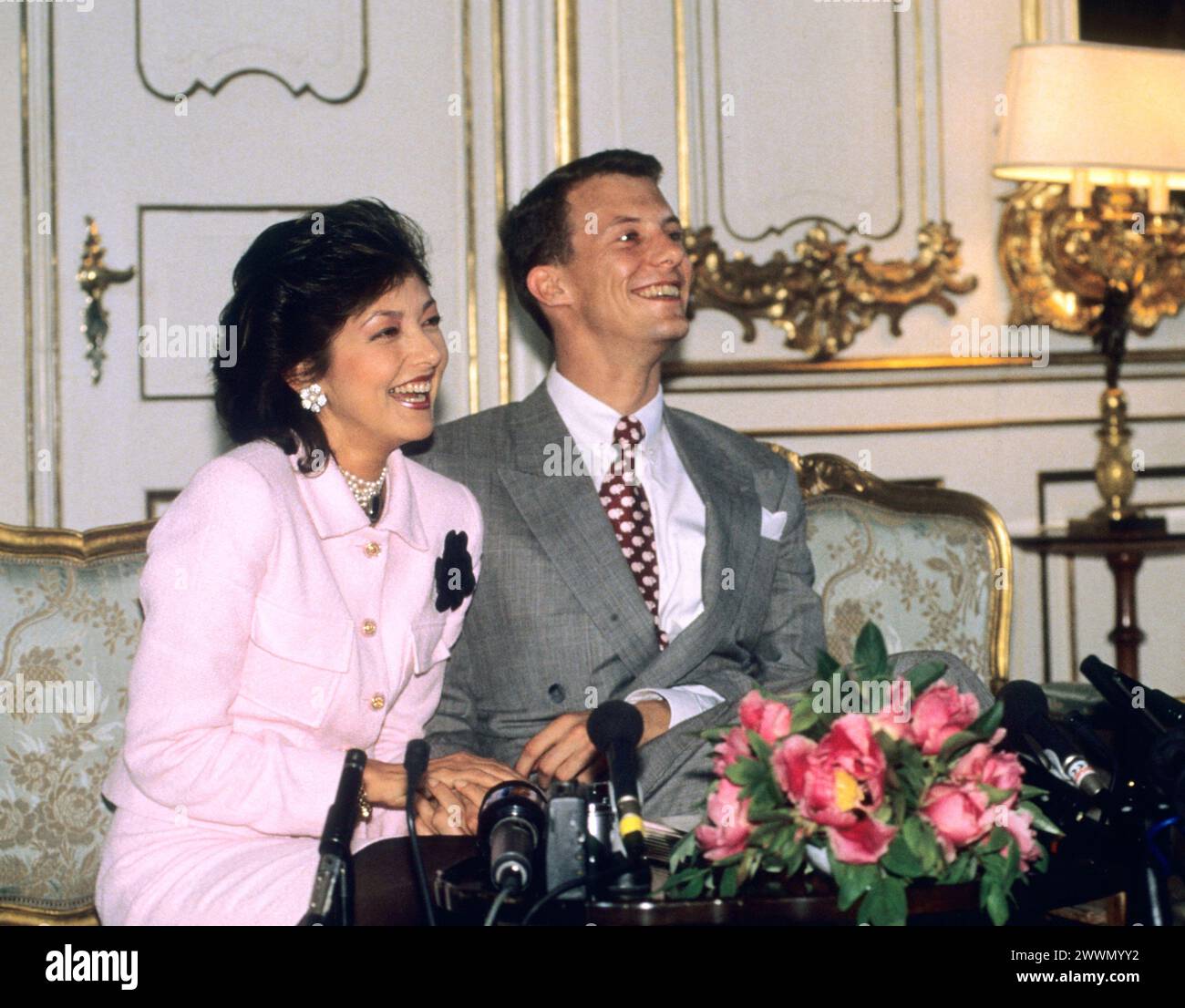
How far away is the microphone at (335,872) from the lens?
1234mm

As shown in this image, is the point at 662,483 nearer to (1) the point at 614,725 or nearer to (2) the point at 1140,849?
(1) the point at 614,725

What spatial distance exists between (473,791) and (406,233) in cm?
88

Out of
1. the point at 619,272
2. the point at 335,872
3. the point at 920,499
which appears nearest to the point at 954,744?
the point at 335,872

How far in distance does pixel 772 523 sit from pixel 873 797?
54.0 inches

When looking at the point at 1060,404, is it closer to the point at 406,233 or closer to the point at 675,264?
the point at 675,264

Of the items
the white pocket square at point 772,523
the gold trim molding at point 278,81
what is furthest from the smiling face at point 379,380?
the gold trim molding at point 278,81

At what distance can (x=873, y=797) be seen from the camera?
1.40 m

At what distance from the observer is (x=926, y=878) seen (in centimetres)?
145

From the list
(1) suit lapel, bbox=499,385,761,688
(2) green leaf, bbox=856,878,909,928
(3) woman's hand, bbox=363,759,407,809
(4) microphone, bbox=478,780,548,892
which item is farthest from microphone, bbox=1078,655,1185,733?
(1) suit lapel, bbox=499,385,761,688

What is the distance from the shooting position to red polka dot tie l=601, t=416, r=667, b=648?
8.54 ft

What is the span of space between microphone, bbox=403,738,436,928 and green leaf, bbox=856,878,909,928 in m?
0.40

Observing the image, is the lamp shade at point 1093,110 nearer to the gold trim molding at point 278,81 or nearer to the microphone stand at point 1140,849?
the gold trim molding at point 278,81

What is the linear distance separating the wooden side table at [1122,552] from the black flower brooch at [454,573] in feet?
5.95
